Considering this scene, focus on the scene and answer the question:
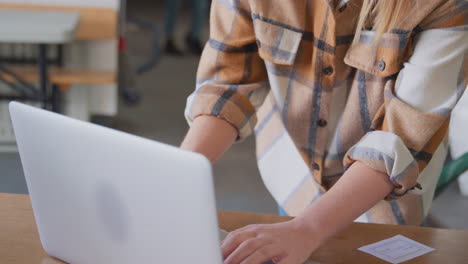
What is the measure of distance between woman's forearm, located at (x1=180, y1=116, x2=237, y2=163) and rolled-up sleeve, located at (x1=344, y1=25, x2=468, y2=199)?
21 centimetres

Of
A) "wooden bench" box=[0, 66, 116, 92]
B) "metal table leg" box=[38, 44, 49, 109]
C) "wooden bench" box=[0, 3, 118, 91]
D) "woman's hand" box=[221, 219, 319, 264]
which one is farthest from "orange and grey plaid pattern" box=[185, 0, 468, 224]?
"wooden bench" box=[0, 3, 118, 91]

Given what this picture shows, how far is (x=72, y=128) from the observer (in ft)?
2.84

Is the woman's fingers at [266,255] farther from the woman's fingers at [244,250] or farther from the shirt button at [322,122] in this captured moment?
the shirt button at [322,122]

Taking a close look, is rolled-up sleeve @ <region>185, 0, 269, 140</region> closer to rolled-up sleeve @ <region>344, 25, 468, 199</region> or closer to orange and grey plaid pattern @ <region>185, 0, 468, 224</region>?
orange and grey plaid pattern @ <region>185, 0, 468, 224</region>

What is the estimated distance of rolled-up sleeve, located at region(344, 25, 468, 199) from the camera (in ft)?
3.72

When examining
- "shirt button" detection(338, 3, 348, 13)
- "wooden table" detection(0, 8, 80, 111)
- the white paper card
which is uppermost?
"shirt button" detection(338, 3, 348, 13)

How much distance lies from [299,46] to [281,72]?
0.06m

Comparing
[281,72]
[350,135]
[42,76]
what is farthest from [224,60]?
[42,76]

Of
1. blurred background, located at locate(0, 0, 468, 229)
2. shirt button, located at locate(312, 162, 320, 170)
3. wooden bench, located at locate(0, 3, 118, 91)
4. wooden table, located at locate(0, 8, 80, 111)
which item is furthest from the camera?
wooden bench, located at locate(0, 3, 118, 91)

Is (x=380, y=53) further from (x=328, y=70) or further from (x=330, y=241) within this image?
(x=330, y=241)

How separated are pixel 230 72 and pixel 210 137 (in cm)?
16

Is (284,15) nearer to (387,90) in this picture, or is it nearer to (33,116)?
(387,90)

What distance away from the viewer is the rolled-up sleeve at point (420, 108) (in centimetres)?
113

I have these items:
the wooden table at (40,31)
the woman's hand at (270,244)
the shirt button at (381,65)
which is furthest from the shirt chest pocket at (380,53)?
the wooden table at (40,31)
